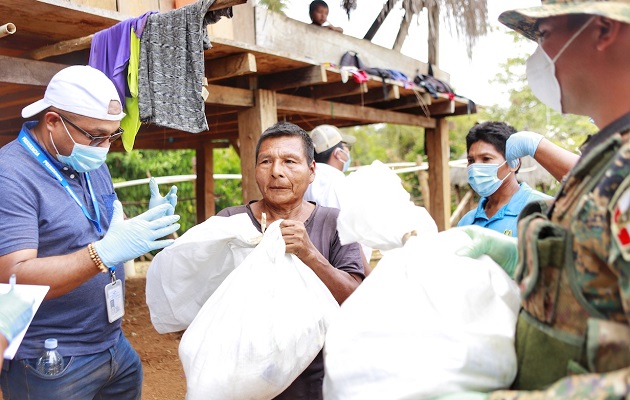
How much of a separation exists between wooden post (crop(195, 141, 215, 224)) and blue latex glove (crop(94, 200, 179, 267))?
774cm

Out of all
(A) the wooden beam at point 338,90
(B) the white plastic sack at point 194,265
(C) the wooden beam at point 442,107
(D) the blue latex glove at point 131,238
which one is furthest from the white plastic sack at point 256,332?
(C) the wooden beam at point 442,107

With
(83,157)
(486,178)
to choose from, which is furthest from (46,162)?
(486,178)

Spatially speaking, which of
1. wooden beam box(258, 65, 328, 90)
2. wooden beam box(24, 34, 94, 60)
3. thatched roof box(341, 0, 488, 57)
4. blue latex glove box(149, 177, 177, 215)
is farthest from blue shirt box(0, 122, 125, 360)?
thatched roof box(341, 0, 488, 57)

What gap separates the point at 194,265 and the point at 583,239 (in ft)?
4.90

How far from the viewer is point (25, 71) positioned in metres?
3.59

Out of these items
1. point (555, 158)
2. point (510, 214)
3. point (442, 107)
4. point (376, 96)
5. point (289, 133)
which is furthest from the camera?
point (442, 107)

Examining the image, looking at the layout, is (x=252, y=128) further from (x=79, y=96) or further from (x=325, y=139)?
(x=79, y=96)

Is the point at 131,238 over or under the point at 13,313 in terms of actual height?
over

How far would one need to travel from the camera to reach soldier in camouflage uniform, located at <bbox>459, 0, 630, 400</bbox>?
941 millimetres

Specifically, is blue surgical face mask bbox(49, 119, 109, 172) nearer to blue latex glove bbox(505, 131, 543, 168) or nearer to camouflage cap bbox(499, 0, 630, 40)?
camouflage cap bbox(499, 0, 630, 40)

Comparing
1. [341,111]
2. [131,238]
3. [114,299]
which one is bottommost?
[114,299]

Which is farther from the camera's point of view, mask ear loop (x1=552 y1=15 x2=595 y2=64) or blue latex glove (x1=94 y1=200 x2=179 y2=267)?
blue latex glove (x1=94 y1=200 x2=179 y2=267)

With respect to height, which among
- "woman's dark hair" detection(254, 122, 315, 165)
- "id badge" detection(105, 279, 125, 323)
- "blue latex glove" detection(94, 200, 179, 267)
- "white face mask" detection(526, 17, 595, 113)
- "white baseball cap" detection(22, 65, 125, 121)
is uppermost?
"white baseball cap" detection(22, 65, 125, 121)

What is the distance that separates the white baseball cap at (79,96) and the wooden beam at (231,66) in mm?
2093
